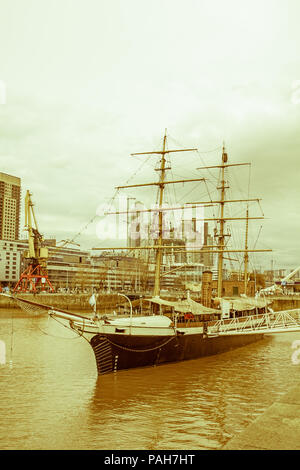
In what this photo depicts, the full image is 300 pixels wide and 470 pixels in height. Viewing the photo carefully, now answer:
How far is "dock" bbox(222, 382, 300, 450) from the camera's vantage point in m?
6.13

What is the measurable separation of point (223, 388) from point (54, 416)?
8.41 metres

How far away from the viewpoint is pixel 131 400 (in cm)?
1700

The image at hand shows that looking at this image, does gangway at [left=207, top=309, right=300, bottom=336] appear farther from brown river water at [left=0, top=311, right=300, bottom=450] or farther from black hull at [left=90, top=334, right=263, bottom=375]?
brown river water at [left=0, top=311, right=300, bottom=450]

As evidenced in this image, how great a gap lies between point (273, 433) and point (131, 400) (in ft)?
37.1

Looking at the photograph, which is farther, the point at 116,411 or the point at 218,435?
→ the point at 116,411

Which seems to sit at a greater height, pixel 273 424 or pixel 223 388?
pixel 273 424

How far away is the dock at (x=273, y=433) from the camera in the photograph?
20.1ft

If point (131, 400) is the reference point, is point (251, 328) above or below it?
above

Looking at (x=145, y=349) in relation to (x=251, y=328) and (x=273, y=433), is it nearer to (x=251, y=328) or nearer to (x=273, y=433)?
(x=251, y=328)

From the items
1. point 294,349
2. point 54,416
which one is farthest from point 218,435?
point 294,349

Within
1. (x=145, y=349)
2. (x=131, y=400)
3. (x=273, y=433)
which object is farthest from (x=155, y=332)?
(x=273, y=433)
